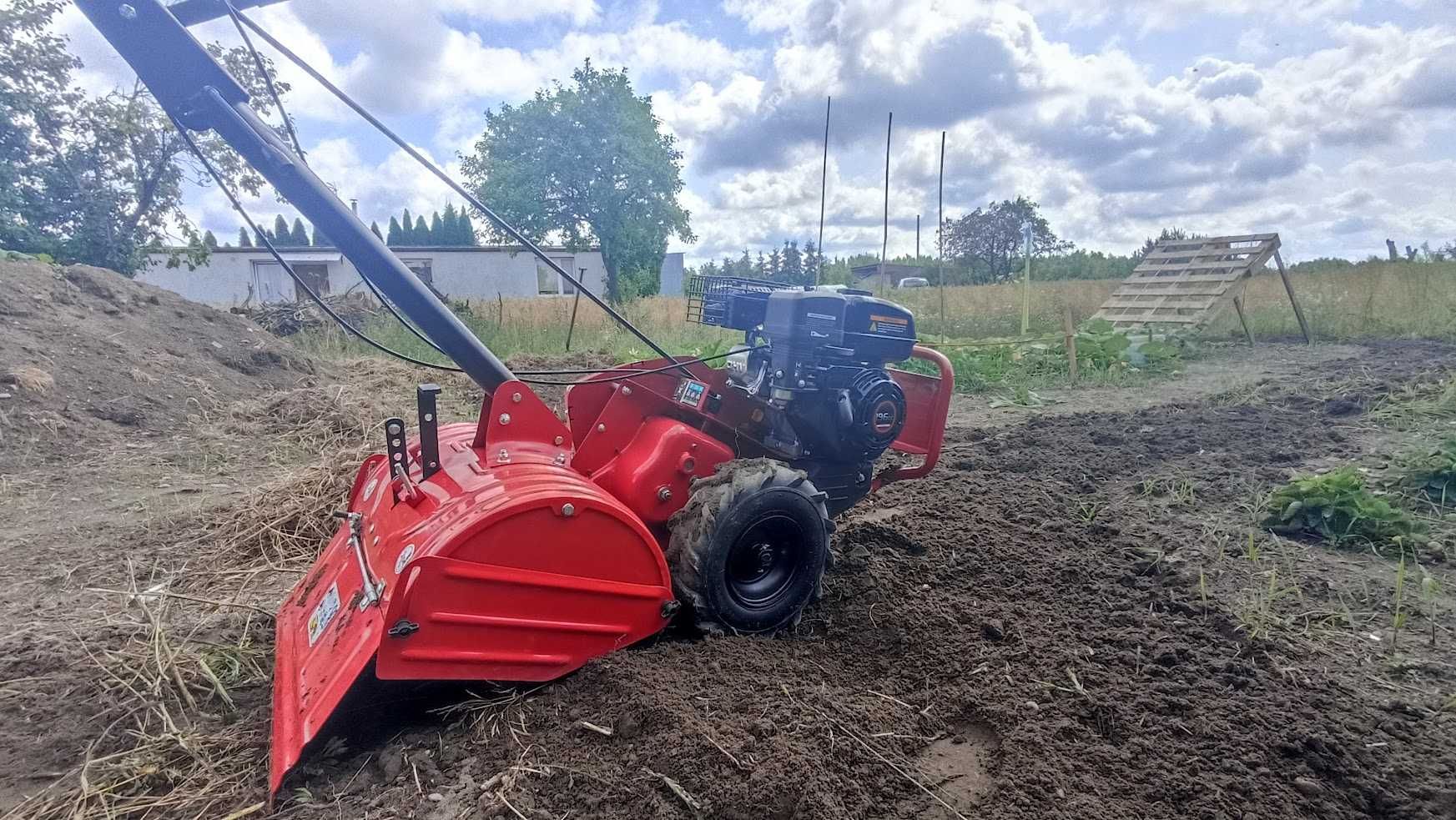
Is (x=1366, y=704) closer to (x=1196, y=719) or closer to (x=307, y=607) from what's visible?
(x=1196, y=719)

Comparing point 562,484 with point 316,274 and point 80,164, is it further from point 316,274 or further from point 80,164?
point 316,274

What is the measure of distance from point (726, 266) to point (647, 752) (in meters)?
12.3

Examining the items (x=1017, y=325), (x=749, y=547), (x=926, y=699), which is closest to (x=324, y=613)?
(x=749, y=547)

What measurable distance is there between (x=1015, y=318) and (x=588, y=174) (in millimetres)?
19795

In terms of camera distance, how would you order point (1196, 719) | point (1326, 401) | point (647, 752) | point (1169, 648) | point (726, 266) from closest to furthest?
1. point (647, 752)
2. point (1196, 719)
3. point (1169, 648)
4. point (1326, 401)
5. point (726, 266)

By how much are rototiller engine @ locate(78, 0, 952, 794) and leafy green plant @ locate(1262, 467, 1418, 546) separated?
7.36 feet

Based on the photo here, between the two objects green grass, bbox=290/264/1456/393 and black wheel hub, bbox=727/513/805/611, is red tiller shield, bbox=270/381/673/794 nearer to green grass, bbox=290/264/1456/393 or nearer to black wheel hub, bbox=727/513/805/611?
black wheel hub, bbox=727/513/805/611

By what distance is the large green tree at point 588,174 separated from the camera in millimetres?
31312

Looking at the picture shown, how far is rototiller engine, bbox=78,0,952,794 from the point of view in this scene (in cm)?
263

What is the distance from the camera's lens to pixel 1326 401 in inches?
313

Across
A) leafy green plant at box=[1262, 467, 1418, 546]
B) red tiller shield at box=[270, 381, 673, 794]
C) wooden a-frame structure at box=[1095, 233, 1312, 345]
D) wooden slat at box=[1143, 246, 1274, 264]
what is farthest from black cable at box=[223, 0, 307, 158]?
wooden slat at box=[1143, 246, 1274, 264]

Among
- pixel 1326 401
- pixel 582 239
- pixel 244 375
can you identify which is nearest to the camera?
pixel 1326 401

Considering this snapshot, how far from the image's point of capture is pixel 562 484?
2.89 m

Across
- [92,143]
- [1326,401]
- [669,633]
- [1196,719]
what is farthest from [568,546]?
[92,143]
